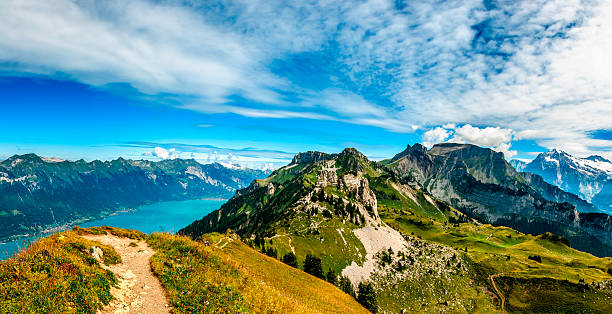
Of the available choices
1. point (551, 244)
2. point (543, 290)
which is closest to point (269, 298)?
point (543, 290)

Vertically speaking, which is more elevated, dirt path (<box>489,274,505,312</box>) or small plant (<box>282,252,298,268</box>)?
small plant (<box>282,252,298,268</box>)

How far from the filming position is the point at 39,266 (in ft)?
50.8

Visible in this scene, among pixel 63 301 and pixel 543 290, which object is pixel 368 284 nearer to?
pixel 543 290

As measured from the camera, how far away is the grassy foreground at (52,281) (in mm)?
12938

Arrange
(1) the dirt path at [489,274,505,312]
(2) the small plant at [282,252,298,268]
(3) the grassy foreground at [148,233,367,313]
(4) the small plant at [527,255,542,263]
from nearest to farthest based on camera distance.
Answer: (3) the grassy foreground at [148,233,367,313]
(2) the small plant at [282,252,298,268]
(1) the dirt path at [489,274,505,312]
(4) the small plant at [527,255,542,263]

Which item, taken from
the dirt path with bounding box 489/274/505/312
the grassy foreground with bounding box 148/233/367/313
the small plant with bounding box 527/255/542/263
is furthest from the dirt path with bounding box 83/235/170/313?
the small plant with bounding box 527/255/542/263

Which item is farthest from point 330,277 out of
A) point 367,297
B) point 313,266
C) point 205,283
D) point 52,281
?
point 52,281

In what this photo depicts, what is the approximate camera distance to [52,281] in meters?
14.5

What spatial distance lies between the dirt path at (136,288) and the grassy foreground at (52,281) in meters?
0.91

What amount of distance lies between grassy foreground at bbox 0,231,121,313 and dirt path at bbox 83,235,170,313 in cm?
91

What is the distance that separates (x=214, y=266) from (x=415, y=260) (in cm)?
11956

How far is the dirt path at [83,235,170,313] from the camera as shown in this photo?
16.8 metres

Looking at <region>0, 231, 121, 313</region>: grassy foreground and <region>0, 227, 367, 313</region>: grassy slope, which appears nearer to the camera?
<region>0, 231, 121, 313</region>: grassy foreground

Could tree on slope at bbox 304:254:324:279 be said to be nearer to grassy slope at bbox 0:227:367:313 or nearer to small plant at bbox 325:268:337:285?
small plant at bbox 325:268:337:285
